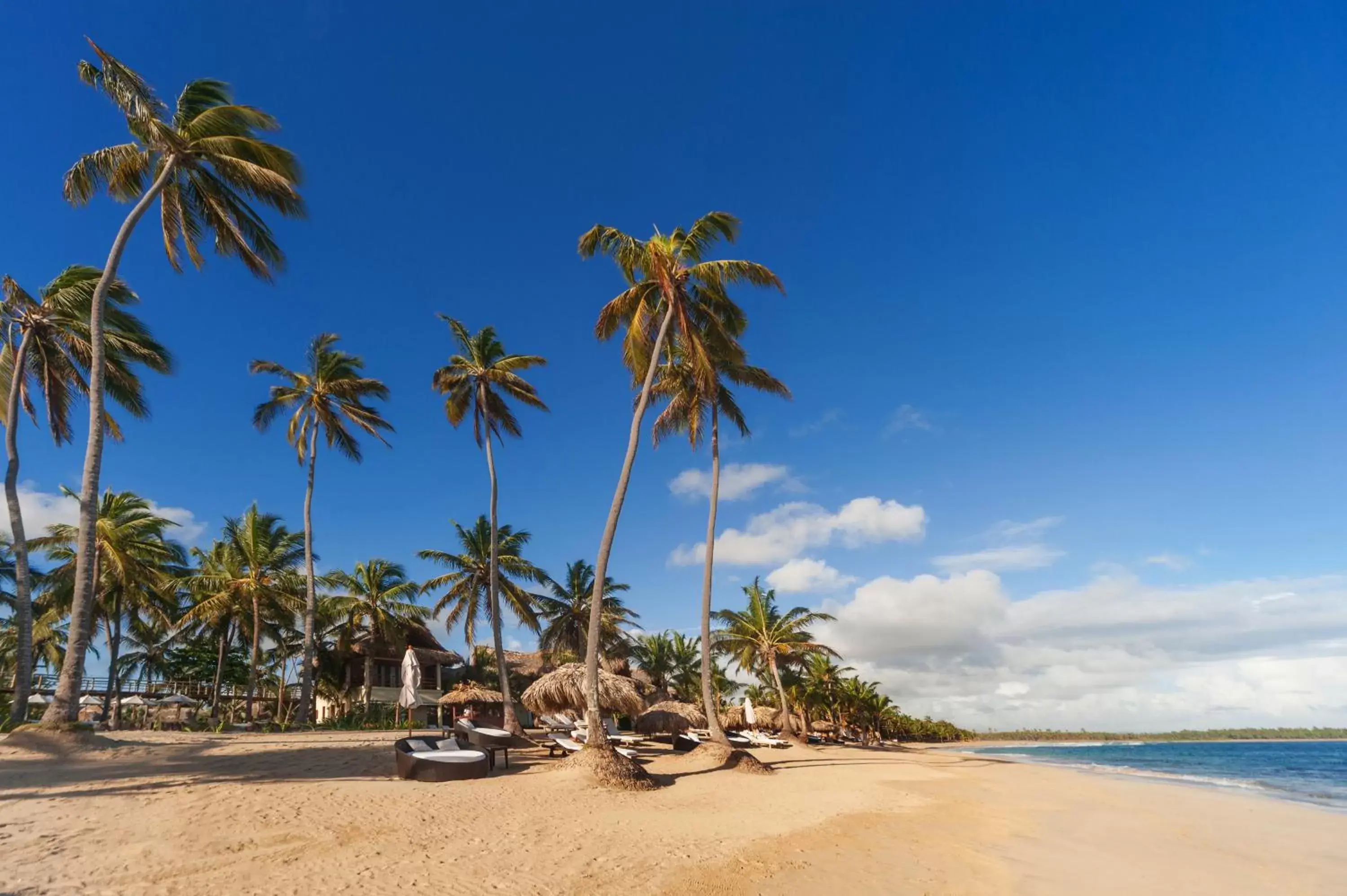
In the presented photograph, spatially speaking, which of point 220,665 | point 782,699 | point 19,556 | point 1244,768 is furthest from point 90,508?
point 1244,768

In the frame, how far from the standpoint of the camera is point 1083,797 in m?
16.4

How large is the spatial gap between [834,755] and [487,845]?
2252cm

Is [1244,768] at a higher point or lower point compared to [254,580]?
lower

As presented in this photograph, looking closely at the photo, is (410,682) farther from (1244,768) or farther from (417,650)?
(1244,768)

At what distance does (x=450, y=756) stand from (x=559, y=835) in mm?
5027

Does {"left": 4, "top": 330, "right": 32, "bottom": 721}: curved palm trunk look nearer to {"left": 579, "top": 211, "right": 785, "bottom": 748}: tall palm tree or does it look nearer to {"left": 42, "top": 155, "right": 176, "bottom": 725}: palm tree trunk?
A: {"left": 42, "top": 155, "right": 176, "bottom": 725}: palm tree trunk

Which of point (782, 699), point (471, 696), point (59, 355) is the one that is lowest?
point (782, 699)

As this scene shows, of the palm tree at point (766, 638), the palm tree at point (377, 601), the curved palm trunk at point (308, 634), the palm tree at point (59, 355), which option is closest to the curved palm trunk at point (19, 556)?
the palm tree at point (59, 355)

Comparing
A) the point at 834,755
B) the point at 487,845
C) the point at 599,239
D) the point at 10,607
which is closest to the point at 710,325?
the point at 599,239

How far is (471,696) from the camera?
24.5 meters

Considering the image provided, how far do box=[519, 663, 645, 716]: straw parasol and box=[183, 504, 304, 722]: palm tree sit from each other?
11.7m

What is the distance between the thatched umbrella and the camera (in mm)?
26812

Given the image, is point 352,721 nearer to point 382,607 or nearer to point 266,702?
point 382,607

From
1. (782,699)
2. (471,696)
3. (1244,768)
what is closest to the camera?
(471,696)
